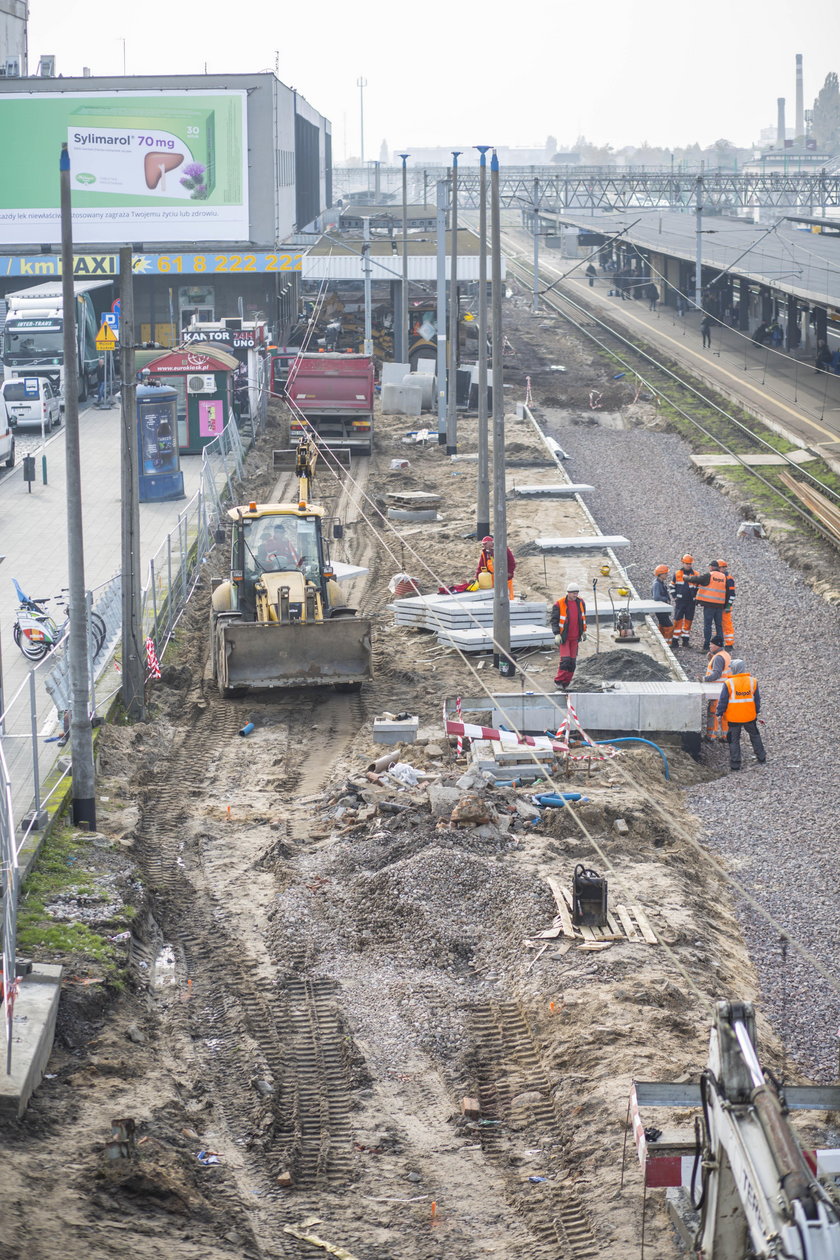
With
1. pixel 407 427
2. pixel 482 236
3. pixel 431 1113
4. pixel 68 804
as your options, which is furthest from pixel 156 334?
pixel 431 1113

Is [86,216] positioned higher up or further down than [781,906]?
higher up

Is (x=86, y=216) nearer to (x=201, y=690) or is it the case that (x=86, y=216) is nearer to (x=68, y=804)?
(x=201, y=690)

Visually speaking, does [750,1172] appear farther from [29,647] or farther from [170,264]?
[170,264]

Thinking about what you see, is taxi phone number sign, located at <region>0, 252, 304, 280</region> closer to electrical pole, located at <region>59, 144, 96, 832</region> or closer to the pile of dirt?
the pile of dirt

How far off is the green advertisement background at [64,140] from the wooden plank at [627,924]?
50.3m

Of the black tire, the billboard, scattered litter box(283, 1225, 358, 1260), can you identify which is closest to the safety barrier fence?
the black tire

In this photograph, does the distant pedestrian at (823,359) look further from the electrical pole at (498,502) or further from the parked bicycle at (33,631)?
the parked bicycle at (33,631)

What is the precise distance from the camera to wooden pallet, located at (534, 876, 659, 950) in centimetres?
1325

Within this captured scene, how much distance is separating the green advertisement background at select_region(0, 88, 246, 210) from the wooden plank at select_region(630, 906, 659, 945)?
50370mm

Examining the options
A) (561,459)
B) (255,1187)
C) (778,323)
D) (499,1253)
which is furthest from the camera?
(778,323)

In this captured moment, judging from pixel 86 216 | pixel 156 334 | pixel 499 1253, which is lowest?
pixel 499 1253

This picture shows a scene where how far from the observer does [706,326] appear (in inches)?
2579

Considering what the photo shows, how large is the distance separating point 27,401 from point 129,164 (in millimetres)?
23125

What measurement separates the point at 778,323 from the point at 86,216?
2824 cm
